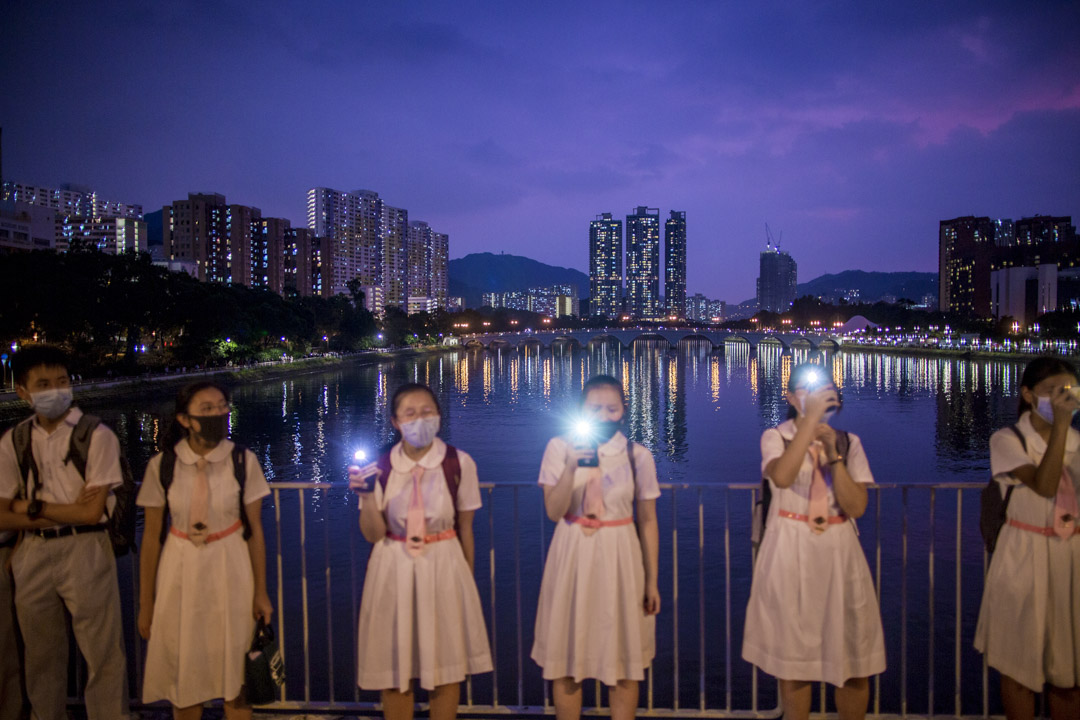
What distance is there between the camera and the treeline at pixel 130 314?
27344mm

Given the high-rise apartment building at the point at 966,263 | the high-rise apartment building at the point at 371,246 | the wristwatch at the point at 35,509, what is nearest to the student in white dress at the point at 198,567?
the wristwatch at the point at 35,509

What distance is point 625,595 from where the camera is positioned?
2695mm

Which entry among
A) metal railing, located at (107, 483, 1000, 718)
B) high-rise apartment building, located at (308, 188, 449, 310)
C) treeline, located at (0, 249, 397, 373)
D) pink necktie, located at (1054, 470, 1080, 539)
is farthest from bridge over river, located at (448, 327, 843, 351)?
pink necktie, located at (1054, 470, 1080, 539)


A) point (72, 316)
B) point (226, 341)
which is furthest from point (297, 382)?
point (72, 316)

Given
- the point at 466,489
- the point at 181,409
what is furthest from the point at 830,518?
the point at 181,409

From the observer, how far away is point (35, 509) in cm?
277

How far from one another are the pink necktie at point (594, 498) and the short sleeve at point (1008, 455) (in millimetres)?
1552

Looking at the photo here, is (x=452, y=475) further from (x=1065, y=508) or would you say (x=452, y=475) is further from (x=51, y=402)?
(x=1065, y=508)

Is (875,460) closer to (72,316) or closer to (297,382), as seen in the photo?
(72,316)

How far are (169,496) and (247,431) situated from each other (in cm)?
2464

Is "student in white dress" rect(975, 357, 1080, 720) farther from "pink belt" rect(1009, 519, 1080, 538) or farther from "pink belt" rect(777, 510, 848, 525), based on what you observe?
"pink belt" rect(777, 510, 848, 525)

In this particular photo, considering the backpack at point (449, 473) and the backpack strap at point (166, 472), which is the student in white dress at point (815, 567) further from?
the backpack strap at point (166, 472)

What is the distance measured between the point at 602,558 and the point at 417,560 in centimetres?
71

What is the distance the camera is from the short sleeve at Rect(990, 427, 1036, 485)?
2742mm
